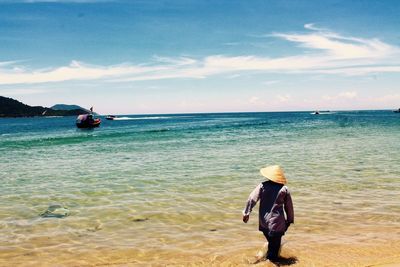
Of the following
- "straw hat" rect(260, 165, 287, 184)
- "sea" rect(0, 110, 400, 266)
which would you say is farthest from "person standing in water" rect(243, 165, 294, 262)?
"sea" rect(0, 110, 400, 266)

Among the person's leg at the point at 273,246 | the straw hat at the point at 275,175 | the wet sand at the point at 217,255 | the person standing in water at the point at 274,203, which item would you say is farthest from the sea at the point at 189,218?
the straw hat at the point at 275,175

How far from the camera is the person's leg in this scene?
6.20 meters

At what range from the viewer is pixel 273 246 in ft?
20.6

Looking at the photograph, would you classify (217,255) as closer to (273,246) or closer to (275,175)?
(273,246)

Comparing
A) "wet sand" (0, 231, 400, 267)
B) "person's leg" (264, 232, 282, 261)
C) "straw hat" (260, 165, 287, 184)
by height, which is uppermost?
"straw hat" (260, 165, 287, 184)

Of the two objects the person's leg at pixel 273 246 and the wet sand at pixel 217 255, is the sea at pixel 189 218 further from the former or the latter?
the person's leg at pixel 273 246

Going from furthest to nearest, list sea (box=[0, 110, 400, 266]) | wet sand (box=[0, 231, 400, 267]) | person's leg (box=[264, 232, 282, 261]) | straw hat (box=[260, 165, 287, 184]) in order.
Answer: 1. sea (box=[0, 110, 400, 266])
2. wet sand (box=[0, 231, 400, 267])
3. person's leg (box=[264, 232, 282, 261])
4. straw hat (box=[260, 165, 287, 184])

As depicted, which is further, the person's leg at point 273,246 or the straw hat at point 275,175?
the person's leg at point 273,246

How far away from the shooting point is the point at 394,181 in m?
13.0

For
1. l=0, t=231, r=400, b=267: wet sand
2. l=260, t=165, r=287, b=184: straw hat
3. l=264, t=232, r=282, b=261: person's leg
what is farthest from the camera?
l=0, t=231, r=400, b=267: wet sand

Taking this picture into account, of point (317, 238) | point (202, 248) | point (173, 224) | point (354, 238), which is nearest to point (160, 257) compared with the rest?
point (202, 248)

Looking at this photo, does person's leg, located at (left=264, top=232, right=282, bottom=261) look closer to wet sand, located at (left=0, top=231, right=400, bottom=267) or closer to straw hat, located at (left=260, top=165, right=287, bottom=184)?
wet sand, located at (left=0, top=231, right=400, bottom=267)

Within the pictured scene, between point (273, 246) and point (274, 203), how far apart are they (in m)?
0.83

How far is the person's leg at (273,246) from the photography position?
6.20 metres
